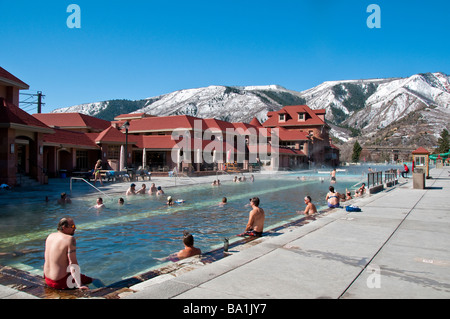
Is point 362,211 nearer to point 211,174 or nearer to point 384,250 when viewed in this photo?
point 384,250

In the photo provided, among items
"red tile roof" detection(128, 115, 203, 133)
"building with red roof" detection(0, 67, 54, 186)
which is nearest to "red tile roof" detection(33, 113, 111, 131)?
"red tile roof" detection(128, 115, 203, 133)

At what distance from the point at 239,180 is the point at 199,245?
24086mm

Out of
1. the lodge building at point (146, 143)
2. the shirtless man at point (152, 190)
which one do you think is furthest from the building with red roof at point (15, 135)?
the shirtless man at point (152, 190)

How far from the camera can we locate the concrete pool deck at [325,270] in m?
4.16

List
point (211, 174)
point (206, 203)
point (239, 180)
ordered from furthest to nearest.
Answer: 1. point (211, 174)
2. point (239, 180)
3. point (206, 203)

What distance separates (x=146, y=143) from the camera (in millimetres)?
38938

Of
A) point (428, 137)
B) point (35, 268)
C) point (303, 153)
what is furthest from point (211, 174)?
point (428, 137)

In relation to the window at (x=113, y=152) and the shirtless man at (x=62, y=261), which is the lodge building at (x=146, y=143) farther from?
the shirtless man at (x=62, y=261)

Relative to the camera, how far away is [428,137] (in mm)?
134125

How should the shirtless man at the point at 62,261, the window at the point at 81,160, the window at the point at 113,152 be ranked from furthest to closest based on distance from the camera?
1. the window at the point at 113,152
2. the window at the point at 81,160
3. the shirtless man at the point at 62,261

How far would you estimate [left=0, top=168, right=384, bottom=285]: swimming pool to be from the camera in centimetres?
766

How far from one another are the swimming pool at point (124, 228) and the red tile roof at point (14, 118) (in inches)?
294

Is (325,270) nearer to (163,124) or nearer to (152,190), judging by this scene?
(152,190)

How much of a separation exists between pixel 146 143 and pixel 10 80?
16.5 m
